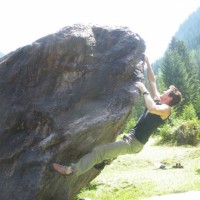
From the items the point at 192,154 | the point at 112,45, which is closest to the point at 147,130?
the point at 112,45

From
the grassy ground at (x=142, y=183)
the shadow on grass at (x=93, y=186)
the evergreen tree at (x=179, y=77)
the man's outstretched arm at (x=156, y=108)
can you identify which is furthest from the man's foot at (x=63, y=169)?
the evergreen tree at (x=179, y=77)

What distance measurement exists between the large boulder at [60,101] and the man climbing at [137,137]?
0.48m

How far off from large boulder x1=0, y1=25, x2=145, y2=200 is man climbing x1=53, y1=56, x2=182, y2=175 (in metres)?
0.48

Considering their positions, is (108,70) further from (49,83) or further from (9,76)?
(9,76)

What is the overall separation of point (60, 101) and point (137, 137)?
2.18m

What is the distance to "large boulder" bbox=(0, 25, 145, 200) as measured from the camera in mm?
9453

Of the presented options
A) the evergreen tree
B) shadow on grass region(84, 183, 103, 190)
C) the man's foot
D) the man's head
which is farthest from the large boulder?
the evergreen tree

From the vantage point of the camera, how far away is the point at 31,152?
9.52 meters

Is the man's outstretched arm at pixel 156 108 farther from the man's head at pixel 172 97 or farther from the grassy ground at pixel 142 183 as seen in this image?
the grassy ground at pixel 142 183

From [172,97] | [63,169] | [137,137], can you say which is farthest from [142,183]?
[63,169]

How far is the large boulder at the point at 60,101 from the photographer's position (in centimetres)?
945

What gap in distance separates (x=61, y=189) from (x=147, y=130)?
277 cm

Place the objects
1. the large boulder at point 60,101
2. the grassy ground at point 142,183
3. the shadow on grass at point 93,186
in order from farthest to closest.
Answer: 1. the shadow on grass at point 93,186
2. the grassy ground at point 142,183
3. the large boulder at point 60,101

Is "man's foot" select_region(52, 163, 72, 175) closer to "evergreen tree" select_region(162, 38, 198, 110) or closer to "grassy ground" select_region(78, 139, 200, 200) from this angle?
"grassy ground" select_region(78, 139, 200, 200)
